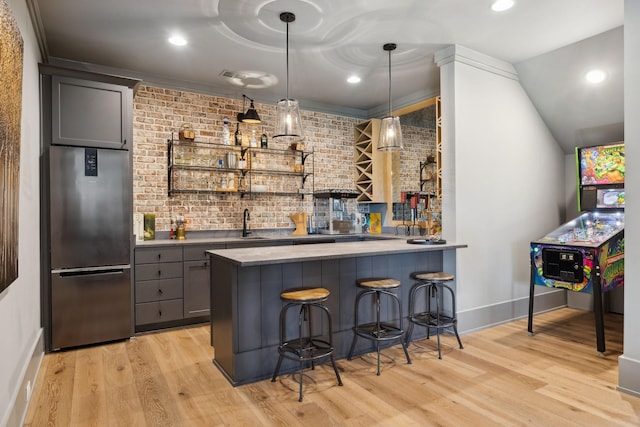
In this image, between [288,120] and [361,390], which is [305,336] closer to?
[361,390]

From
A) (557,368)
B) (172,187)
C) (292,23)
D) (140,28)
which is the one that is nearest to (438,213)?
(557,368)

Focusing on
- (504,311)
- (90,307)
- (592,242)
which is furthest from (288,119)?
(504,311)

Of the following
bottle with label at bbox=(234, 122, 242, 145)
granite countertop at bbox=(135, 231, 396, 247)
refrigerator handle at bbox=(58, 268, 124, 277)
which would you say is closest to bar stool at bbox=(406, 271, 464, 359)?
granite countertop at bbox=(135, 231, 396, 247)

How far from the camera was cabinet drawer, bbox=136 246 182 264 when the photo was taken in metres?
4.01

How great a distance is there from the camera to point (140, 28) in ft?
11.4

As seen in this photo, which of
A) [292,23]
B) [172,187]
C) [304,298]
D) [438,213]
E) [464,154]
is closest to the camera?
[304,298]

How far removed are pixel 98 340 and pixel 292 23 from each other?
3.41 metres

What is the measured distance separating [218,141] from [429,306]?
10.9 feet

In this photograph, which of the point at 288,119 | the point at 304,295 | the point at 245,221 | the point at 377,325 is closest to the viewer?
the point at 304,295

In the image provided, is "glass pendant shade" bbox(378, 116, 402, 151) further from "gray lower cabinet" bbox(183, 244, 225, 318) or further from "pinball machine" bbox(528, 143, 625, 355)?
"gray lower cabinet" bbox(183, 244, 225, 318)

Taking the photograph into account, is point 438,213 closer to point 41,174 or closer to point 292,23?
point 292,23

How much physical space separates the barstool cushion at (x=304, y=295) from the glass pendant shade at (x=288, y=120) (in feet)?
4.18

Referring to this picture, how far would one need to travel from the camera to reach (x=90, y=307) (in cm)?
363

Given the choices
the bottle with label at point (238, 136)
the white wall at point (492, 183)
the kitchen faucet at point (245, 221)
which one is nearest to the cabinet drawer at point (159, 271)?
the kitchen faucet at point (245, 221)
